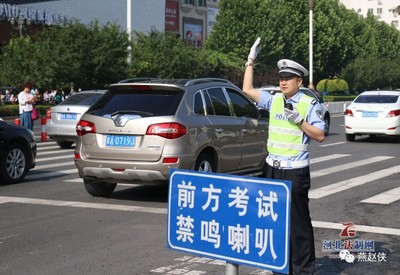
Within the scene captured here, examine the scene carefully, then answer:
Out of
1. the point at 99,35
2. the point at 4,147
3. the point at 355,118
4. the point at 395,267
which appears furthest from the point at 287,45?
the point at 395,267

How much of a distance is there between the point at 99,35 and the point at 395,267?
3201 centimetres

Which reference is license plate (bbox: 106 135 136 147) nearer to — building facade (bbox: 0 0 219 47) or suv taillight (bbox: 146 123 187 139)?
suv taillight (bbox: 146 123 187 139)

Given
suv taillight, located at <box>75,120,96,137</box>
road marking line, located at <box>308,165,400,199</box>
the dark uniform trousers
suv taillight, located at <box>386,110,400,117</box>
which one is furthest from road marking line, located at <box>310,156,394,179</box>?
the dark uniform trousers

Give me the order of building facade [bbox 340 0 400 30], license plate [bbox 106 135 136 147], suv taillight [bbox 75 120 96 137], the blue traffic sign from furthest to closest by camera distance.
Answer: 1. building facade [bbox 340 0 400 30]
2. suv taillight [bbox 75 120 96 137]
3. license plate [bbox 106 135 136 147]
4. the blue traffic sign

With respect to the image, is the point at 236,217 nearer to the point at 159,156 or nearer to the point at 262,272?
the point at 262,272

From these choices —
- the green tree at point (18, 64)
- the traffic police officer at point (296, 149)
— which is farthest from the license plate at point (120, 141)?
the green tree at point (18, 64)

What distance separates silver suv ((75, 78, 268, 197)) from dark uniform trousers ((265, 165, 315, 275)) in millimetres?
3606

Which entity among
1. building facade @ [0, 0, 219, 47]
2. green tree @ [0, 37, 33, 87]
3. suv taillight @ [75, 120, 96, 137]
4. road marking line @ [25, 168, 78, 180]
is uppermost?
building facade @ [0, 0, 219, 47]

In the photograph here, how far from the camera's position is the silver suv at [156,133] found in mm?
8445

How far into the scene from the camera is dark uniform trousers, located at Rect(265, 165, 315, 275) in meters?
4.90

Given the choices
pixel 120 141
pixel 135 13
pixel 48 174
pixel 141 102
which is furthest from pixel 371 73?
pixel 120 141

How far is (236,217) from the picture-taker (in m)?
3.48

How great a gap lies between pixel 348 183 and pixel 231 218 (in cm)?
759

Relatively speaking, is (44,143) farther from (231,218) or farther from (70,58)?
(70,58)
